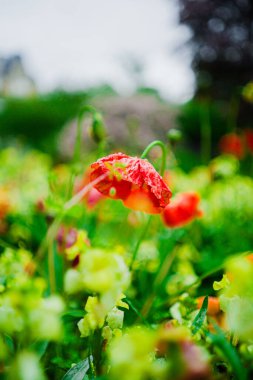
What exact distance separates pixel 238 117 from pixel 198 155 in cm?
103

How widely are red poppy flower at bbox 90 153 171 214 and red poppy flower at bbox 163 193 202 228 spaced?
25 cm

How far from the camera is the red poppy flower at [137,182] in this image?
633mm

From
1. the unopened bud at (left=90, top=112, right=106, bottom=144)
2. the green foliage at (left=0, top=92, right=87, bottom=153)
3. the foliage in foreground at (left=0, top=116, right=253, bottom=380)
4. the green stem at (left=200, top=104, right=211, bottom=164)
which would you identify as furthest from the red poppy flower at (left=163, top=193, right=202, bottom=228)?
the green foliage at (left=0, top=92, right=87, bottom=153)

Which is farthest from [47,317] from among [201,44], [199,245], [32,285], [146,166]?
[201,44]

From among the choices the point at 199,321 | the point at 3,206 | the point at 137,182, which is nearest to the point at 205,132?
the point at 3,206

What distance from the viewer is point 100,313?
16.3 inches

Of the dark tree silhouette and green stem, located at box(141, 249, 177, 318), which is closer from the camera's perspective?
green stem, located at box(141, 249, 177, 318)

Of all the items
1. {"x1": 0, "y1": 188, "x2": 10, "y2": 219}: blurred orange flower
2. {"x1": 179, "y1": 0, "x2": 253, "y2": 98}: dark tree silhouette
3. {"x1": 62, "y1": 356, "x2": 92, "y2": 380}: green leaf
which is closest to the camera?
{"x1": 62, "y1": 356, "x2": 92, "y2": 380}: green leaf

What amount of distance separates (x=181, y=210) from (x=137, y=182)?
0.98 ft

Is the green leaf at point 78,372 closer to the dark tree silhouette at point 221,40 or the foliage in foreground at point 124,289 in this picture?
the foliage in foreground at point 124,289

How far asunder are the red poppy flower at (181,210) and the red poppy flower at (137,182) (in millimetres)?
246

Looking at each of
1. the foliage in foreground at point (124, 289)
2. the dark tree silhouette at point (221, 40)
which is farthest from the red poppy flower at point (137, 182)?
the dark tree silhouette at point (221, 40)

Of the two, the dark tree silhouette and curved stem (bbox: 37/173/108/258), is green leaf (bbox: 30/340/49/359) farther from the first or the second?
the dark tree silhouette

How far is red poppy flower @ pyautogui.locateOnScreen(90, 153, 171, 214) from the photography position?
63cm
